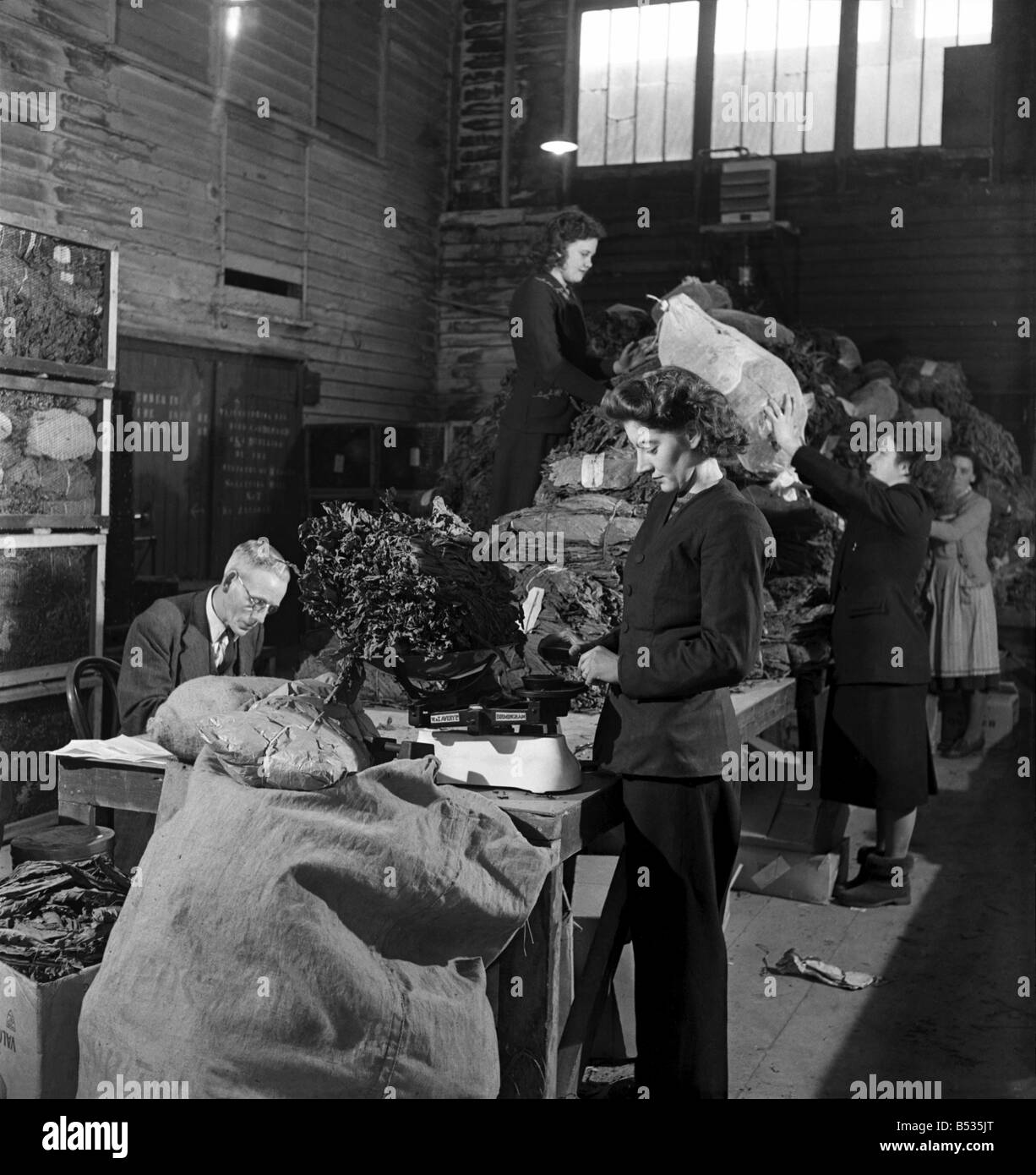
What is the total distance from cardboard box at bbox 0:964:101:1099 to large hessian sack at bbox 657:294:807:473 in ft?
8.82

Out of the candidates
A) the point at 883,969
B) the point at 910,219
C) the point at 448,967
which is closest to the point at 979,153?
the point at 910,219

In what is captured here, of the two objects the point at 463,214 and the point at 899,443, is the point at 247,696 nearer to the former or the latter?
the point at 899,443

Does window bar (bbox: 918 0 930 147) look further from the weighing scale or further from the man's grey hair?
the weighing scale

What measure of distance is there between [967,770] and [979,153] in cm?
551

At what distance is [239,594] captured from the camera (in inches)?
126

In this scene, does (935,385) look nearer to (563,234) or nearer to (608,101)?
(608,101)

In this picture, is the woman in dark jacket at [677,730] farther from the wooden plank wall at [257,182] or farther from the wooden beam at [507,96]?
Result: the wooden beam at [507,96]

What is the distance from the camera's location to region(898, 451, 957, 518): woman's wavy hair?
4.63 metres

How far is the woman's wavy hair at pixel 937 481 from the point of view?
463 cm

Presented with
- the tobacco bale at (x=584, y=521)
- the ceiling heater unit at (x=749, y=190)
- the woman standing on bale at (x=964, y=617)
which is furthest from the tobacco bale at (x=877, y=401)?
the tobacco bale at (x=584, y=521)

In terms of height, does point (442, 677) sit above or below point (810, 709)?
above

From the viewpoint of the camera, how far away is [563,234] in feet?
14.1

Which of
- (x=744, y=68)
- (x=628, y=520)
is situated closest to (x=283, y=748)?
(x=628, y=520)

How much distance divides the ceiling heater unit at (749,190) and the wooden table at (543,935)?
8.46 meters
